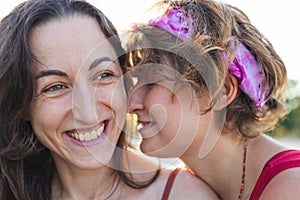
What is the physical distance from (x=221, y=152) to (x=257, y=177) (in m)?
0.19

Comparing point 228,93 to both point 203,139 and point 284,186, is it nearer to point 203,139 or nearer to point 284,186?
point 203,139

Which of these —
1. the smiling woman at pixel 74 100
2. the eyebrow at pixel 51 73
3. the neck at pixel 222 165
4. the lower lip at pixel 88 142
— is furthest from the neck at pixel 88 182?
the eyebrow at pixel 51 73

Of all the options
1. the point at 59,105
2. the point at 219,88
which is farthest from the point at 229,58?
the point at 59,105

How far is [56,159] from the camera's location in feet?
8.45

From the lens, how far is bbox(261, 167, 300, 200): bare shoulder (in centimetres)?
207

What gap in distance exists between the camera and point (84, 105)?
218 cm

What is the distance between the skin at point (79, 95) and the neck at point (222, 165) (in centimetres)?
5

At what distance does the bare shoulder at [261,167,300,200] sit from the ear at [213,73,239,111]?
14.7 inches

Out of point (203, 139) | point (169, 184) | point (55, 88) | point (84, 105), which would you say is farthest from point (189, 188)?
point (55, 88)

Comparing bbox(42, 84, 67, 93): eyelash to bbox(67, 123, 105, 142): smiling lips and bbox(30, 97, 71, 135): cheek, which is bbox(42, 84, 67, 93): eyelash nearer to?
bbox(30, 97, 71, 135): cheek

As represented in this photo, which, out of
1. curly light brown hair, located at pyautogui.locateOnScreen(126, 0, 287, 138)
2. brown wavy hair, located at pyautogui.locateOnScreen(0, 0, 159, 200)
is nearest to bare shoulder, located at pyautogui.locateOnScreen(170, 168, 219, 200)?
brown wavy hair, located at pyautogui.locateOnScreen(0, 0, 159, 200)

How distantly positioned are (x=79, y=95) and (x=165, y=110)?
1.14 feet

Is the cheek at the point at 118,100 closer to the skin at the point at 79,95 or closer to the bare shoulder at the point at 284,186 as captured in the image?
the skin at the point at 79,95

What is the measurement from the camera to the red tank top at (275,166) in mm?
2169
